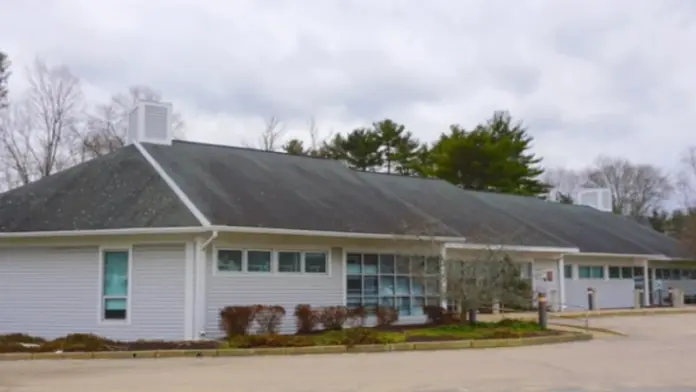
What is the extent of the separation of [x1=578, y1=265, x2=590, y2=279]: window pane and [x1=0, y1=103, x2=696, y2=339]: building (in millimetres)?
8429

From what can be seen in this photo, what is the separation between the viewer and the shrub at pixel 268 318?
19.5 meters

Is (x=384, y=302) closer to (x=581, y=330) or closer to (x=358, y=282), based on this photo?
(x=358, y=282)

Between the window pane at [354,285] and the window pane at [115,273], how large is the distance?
5723 mm

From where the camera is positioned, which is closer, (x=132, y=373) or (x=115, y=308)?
(x=132, y=373)

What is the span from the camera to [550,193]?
60.0 metres

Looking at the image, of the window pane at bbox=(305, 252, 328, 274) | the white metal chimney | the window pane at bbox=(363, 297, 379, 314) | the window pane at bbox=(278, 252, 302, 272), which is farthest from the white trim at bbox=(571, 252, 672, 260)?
the white metal chimney

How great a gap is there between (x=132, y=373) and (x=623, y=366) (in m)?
8.06

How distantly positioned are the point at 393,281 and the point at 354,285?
1.47m

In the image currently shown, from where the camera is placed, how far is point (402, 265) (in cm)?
2367

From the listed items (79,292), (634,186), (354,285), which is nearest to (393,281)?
(354,285)

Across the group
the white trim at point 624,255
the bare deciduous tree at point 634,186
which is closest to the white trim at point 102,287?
the white trim at point 624,255

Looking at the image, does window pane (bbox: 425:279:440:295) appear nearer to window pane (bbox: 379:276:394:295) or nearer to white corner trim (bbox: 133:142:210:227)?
window pane (bbox: 379:276:394:295)

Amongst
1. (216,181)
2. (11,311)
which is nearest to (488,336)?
(216,181)

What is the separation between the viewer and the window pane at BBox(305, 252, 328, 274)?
21500mm
